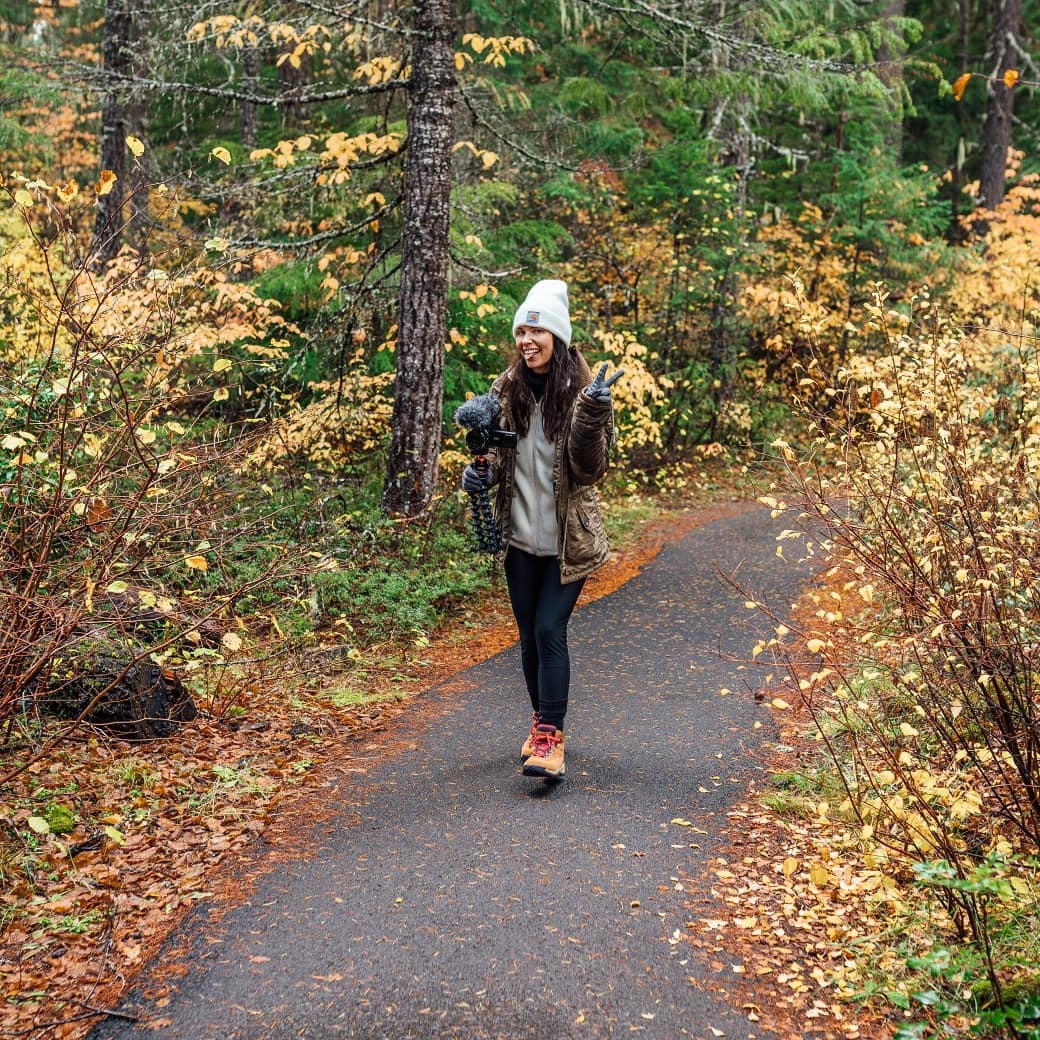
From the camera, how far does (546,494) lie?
504 cm

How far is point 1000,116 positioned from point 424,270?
18.8 metres

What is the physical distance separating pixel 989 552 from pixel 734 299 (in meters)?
12.4

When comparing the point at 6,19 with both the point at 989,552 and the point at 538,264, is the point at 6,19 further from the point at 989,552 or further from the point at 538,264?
the point at 989,552

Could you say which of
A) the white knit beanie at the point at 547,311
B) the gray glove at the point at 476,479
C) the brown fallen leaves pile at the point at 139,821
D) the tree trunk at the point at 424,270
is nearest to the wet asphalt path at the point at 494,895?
the brown fallen leaves pile at the point at 139,821

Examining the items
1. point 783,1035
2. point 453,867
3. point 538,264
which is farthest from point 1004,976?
point 538,264

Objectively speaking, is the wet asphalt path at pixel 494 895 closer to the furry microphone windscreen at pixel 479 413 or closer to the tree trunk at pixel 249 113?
the furry microphone windscreen at pixel 479 413

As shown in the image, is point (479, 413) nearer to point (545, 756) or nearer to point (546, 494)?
point (546, 494)

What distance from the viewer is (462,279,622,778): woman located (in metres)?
4.93

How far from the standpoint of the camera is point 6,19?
23109 millimetres

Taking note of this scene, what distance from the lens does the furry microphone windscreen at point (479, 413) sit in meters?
4.88

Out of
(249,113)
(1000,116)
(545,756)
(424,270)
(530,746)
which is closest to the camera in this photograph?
(545,756)

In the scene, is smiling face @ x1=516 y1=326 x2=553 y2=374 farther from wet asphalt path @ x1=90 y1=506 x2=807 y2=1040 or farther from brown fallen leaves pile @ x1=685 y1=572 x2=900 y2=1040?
brown fallen leaves pile @ x1=685 y1=572 x2=900 y2=1040

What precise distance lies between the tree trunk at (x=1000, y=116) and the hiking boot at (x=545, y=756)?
2089cm

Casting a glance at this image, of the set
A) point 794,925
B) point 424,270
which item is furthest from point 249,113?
point 794,925
